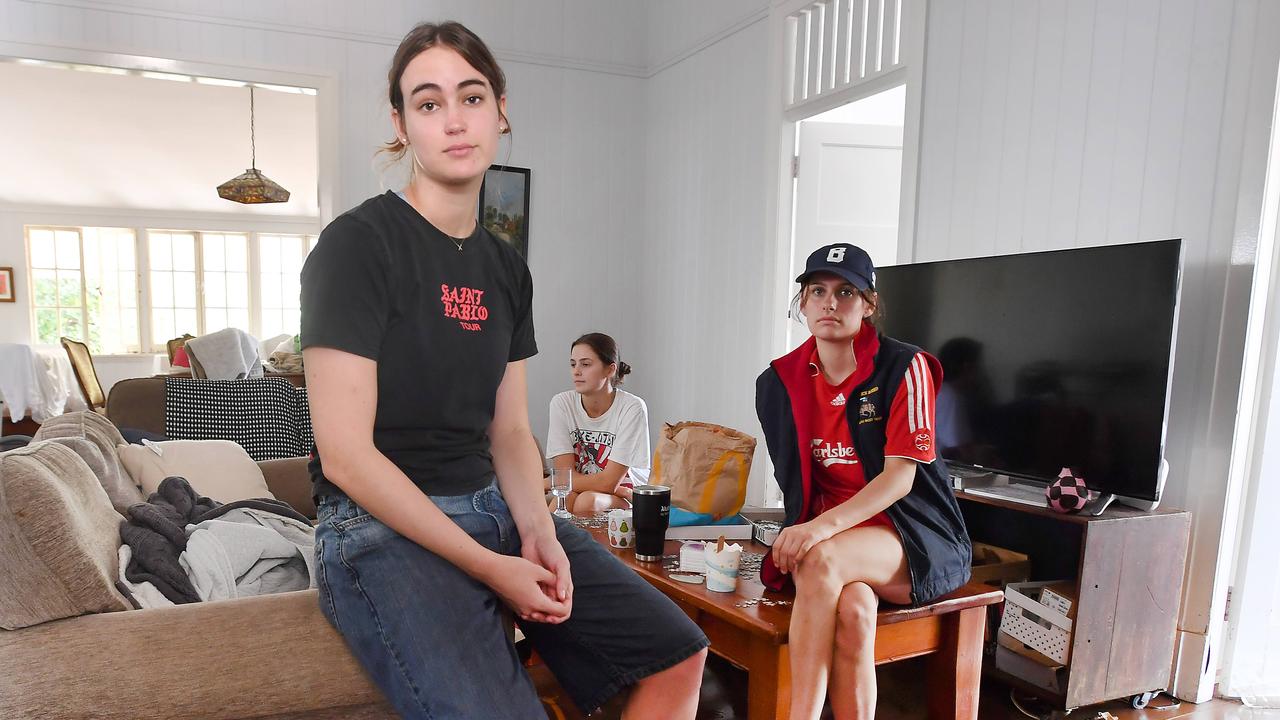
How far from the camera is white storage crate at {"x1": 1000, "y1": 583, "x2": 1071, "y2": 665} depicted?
214 centimetres

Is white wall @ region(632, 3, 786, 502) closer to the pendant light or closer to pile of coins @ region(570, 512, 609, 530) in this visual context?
pile of coins @ region(570, 512, 609, 530)

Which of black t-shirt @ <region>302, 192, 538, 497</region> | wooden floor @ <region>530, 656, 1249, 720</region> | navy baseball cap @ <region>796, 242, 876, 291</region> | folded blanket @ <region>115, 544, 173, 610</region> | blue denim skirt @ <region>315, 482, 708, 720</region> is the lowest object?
wooden floor @ <region>530, 656, 1249, 720</region>

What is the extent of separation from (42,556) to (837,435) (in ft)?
5.20

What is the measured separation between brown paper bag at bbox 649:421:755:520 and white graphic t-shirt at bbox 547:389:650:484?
75 centimetres

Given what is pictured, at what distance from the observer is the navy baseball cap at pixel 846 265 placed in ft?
6.37

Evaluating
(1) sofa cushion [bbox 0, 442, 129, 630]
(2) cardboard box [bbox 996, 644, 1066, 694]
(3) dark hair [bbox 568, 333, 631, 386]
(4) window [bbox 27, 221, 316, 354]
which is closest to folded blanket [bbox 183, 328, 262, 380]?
(3) dark hair [bbox 568, 333, 631, 386]

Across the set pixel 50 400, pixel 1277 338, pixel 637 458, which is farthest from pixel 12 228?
pixel 1277 338

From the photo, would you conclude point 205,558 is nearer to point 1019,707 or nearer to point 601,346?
point 601,346

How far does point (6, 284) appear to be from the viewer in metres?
8.75

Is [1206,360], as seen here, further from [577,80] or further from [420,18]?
[420,18]

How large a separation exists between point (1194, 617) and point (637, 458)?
174cm

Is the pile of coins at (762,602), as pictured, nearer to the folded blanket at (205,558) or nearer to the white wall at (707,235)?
the folded blanket at (205,558)

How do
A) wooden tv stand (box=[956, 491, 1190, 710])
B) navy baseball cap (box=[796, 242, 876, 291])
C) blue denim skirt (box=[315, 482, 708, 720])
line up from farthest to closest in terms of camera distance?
wooden tv stand (box=[956, 491, 1190, 710]) → navy baseball cap (box=[796, 242, 876, 291]) → blue denim skirt (box=[315, 482, 708, 720])

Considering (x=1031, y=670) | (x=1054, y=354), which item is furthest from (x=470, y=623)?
(x=1054, y=354)
